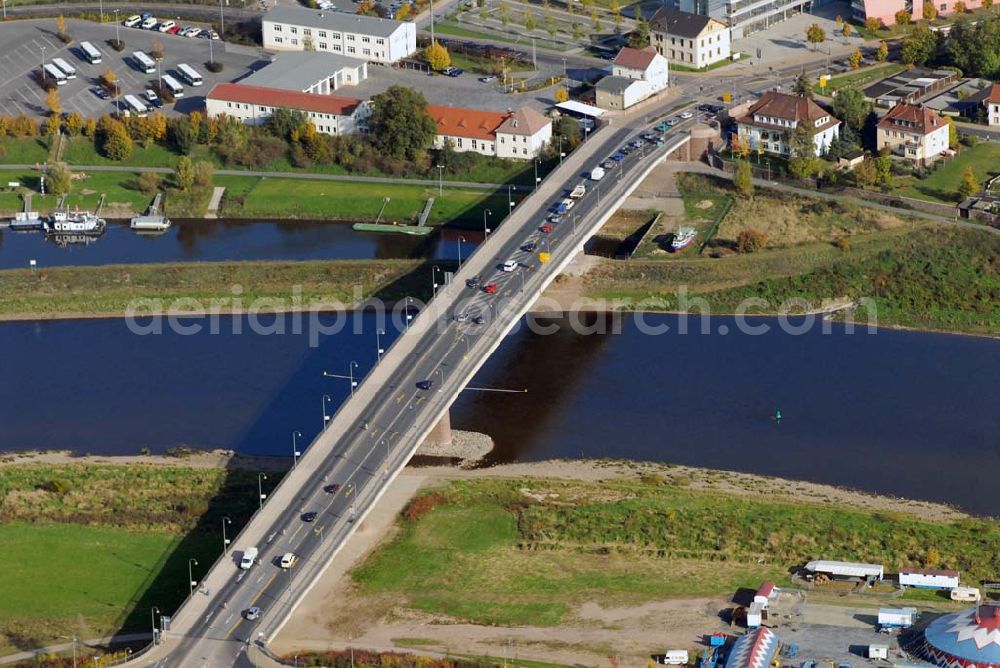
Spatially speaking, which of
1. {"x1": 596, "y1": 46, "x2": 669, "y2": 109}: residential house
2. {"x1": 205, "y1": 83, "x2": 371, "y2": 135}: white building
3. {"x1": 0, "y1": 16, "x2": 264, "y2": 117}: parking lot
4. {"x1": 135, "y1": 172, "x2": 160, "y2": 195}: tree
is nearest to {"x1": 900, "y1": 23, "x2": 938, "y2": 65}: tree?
{"x1": 596, "y1": 46, "x2": 669, "y2": 109}: residential house

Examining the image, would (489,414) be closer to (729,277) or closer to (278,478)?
(278,478)

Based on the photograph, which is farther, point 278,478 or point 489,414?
point 489,414

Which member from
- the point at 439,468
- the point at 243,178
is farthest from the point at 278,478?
the point at 243,178

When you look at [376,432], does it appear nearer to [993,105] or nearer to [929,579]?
[929,579]

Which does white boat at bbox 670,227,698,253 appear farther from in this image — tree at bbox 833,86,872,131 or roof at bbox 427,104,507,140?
roof at bbox 427,104,507,140

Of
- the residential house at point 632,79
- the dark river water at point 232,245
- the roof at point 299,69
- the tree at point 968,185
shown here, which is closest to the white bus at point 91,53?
the roof at point 299,69

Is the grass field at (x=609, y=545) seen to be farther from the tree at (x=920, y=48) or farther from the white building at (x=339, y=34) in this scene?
the white building at (x=339, y=34)
